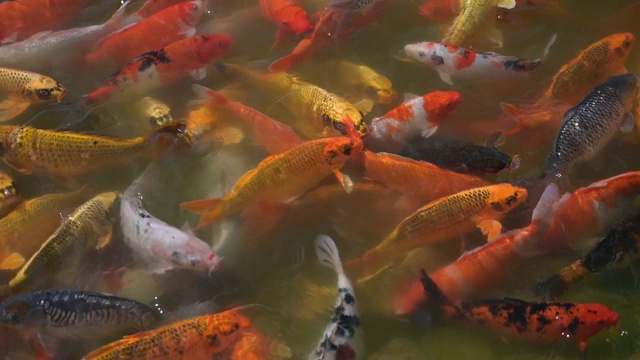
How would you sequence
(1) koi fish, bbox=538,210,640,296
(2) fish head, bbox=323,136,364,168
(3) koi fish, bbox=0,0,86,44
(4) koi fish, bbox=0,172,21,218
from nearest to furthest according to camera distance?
(1) koi fish, bbox=538,210,640,296 → (2) fish head, bbox=323,136,364,168 → (4) koi fish, bbox=0,172,21,218 → (3) koi fish, bbox=0,0,86,44

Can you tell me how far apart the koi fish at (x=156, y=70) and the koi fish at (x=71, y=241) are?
36.6 inches

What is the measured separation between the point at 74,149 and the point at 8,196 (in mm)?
478

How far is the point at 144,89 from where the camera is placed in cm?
436

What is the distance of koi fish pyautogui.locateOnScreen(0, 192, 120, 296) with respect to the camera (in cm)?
322

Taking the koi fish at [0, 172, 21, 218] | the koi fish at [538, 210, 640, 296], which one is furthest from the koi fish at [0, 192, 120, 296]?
the koi fish at [538, 210, 640, 296]

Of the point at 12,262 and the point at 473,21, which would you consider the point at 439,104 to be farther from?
the point at 12,262

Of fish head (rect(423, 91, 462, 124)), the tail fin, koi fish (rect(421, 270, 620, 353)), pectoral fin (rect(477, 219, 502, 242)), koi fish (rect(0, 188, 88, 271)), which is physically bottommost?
koi fish (rect(0, 188, 88, 271))

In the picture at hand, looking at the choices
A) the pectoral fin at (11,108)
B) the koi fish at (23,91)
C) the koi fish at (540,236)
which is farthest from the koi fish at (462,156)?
the pectoral fin at (11,108)

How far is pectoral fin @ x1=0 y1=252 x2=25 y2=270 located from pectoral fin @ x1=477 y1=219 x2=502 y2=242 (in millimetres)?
2536

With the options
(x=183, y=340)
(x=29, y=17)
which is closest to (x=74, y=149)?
(x=183, y=340)

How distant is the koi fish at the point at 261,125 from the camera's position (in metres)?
3.73

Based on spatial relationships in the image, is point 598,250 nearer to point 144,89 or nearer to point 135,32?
point 144,89

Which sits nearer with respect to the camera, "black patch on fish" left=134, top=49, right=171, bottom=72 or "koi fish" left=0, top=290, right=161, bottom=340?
"koi fish" left=0, top=290, right=161, bottom=340

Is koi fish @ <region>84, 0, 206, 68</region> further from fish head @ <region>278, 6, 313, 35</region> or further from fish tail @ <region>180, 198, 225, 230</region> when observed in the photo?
fish tail @ <region>180, 198, 225, 230</region>
